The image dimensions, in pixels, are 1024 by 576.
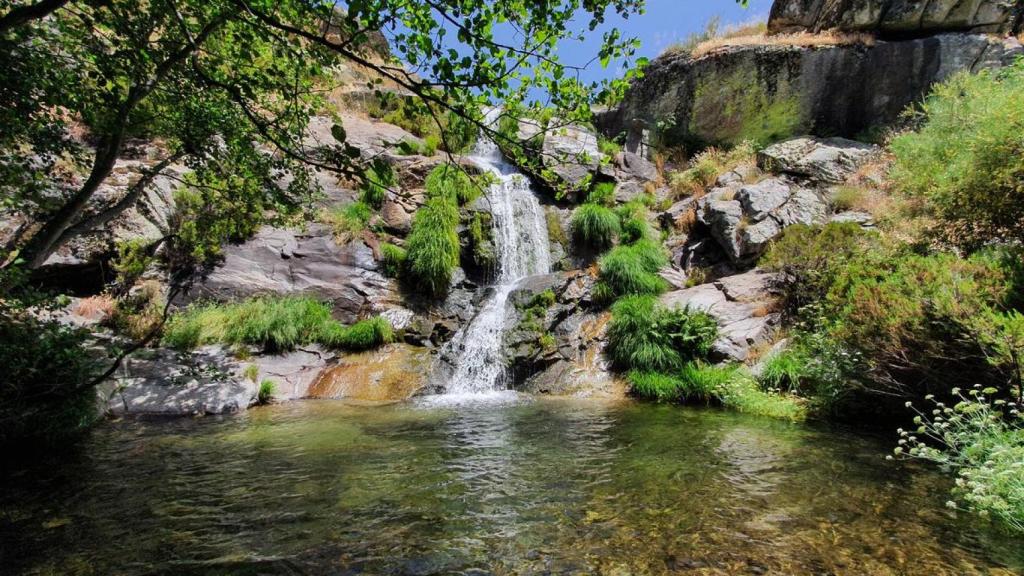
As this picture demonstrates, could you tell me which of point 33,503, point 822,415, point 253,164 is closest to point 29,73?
point 253,164

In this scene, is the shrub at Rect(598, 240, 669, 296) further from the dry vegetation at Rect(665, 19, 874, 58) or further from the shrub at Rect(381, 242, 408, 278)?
the dry vegetation at Rect(665, 19, 874, 58)

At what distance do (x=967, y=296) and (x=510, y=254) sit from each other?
1036cm

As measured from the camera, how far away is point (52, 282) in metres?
9.84

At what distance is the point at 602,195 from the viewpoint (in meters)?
15.1

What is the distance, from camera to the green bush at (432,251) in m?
12.0

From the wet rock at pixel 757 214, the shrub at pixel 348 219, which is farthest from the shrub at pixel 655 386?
the shrub at pixel 348 219

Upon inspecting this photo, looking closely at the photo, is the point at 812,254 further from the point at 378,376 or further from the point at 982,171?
the point at 378,376

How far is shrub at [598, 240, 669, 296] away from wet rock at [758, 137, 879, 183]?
5.29 metres

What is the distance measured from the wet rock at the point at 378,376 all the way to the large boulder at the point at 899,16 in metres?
18.1

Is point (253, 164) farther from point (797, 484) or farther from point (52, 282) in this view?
point (52, 282)

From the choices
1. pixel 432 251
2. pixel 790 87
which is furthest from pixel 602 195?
pixel 790 87

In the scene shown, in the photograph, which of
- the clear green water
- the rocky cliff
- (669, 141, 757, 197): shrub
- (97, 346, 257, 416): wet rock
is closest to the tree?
the clear green water

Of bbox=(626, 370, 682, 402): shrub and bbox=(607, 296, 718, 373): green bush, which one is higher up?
bbox=(607, 296, 718, 373): green bush

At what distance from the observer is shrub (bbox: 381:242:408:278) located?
40.3 ft
